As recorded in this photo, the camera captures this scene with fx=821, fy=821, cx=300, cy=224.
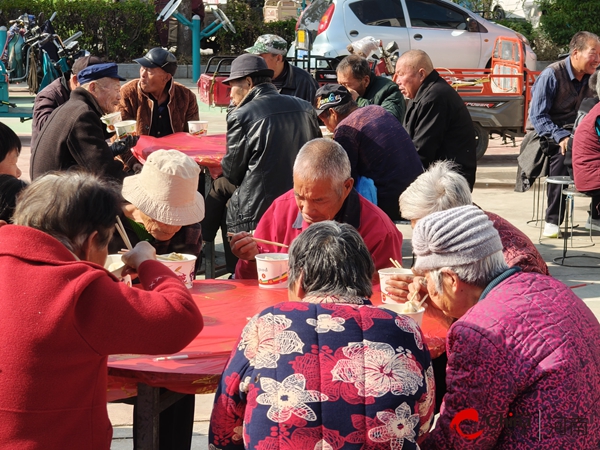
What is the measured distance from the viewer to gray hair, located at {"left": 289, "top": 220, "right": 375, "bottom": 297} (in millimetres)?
2338

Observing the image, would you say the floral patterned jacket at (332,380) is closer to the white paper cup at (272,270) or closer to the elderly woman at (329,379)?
the elderly woman at (329,379)

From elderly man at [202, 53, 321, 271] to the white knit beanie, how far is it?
2970 millimetres

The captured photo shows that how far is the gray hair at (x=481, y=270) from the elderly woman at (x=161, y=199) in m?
1.52

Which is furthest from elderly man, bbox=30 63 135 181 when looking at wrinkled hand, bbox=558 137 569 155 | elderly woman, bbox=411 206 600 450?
wrinkled hand, bbox=558 137 569 155

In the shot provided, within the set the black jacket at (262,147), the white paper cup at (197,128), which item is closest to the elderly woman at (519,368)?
the black jacket at (262,147)

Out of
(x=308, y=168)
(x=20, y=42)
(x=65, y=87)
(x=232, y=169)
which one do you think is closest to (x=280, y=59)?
(x=65, y=87)

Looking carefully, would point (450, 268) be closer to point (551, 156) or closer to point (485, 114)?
point (551, 156)

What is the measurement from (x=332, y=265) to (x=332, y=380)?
0.38 m

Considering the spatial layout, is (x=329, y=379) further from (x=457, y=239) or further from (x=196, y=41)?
(x=196, y=41)

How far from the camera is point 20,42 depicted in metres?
17.4

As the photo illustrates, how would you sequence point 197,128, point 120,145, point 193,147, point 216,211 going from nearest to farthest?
point 120,145 → point 216,211 → point 193,147 → point 197,128

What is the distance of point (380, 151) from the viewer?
539cm

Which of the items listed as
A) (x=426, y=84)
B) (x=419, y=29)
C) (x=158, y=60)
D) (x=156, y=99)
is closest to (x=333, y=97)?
(x=426, y=84)

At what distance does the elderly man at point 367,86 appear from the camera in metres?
7.10
